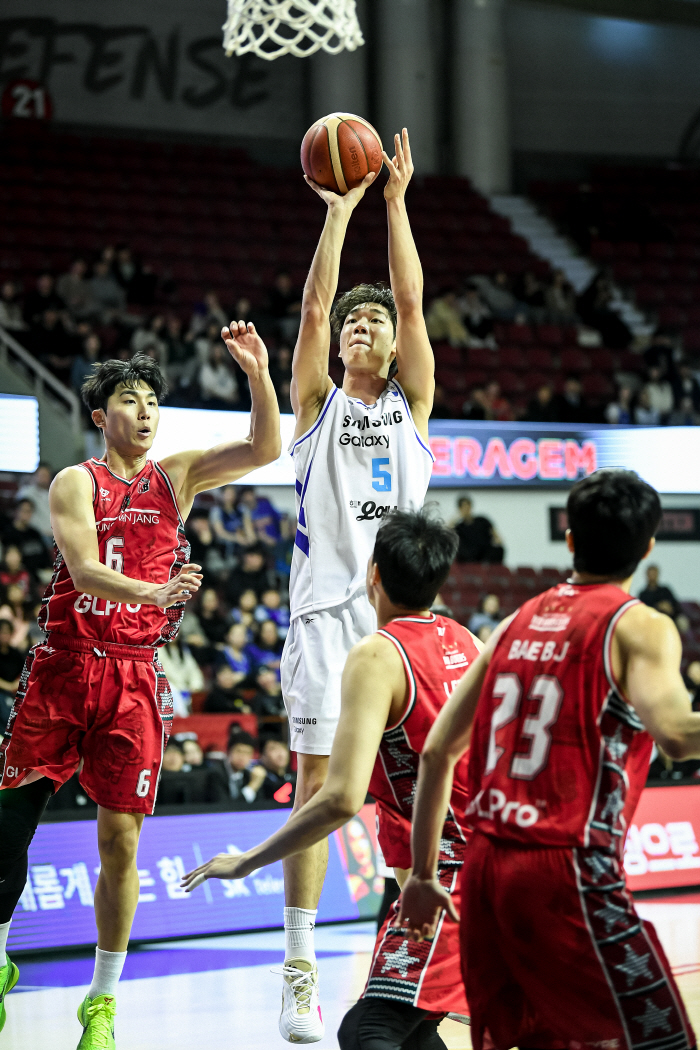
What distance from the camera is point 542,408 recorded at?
1493cm

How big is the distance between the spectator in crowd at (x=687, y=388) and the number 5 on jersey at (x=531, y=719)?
45.8 ft

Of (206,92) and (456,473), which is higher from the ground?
(206,92)

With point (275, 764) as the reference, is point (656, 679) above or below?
above

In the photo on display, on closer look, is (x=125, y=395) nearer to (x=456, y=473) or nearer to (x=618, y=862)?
(x=618, y=862)

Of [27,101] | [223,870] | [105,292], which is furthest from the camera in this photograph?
[27,101]

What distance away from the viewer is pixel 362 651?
296cm

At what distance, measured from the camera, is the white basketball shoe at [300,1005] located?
161 inches

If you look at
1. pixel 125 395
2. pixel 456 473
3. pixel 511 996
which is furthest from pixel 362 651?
pixel 456 473

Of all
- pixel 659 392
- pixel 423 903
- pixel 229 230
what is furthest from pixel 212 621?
pixel 423 903

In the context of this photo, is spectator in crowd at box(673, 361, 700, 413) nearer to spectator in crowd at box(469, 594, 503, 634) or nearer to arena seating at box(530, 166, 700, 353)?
arena seating at box(530, 166, 700, 353)

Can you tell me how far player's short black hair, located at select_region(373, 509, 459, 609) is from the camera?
123 inches

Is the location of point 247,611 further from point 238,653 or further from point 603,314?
point 603,314

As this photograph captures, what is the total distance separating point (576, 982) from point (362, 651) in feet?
2.89

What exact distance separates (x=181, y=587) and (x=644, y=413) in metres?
12.4
